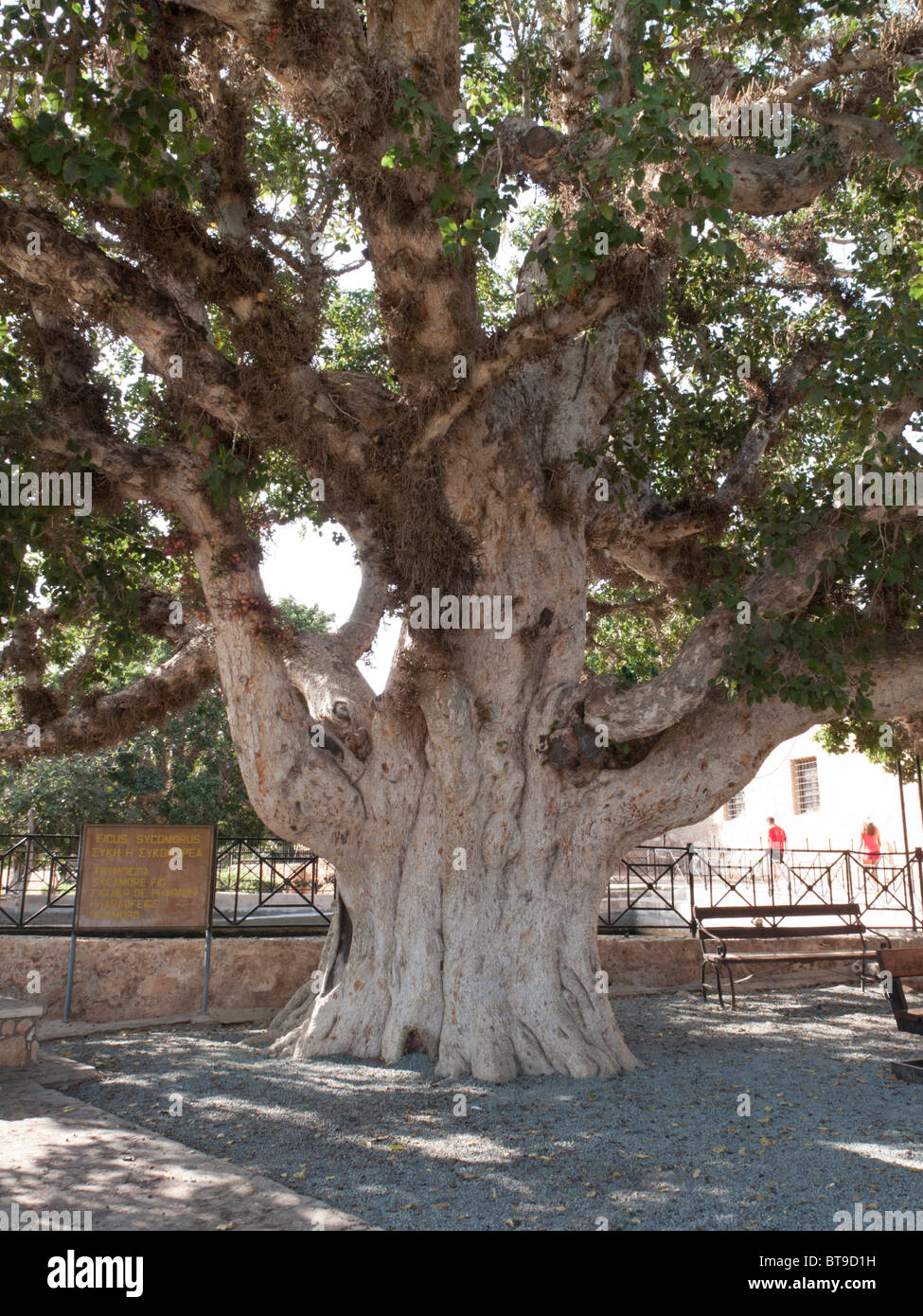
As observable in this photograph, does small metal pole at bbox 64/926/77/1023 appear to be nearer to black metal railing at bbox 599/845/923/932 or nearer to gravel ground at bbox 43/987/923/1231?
gravel ground at bbox 43/987/923/1231

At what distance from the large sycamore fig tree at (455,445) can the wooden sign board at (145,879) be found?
1.40m

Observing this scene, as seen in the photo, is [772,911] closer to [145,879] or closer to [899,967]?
[899,967]

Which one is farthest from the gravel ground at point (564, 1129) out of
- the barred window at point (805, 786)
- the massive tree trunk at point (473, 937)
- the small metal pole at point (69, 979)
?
the barred window at point (805, 786)

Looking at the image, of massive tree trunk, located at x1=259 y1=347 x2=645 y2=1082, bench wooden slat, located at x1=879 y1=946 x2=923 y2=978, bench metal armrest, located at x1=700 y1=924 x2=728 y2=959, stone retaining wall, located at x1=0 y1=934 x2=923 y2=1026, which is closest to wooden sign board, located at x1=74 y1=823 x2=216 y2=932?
stone retaining wall, located at x1=0 y1=934 x2=923 y2=1026

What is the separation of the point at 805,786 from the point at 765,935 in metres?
15.2

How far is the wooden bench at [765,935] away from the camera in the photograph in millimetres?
9211

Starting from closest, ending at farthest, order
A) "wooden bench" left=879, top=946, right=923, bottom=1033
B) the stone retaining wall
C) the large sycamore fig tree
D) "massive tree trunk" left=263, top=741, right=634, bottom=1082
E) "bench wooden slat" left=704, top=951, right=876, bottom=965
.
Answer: the large sycamore fig tree < "massive tree trunk" left=263, top=741, right=634, bottom=1082 < "wooden bench" left=879, top=946, right=923, bottom=1033 < the stone retaining wall < "bench wooden slat" left=704, top=951, right=876, bottom=965

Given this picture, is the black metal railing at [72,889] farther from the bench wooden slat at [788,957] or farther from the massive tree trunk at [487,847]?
the bench wooden slat at [788,957]

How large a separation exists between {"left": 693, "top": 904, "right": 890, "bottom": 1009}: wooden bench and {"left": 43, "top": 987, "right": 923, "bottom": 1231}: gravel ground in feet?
5.56

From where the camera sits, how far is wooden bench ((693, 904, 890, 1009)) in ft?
30.2

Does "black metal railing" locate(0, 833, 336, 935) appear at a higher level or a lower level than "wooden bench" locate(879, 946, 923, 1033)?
higher

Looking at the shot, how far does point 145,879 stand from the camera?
7996 millimetres

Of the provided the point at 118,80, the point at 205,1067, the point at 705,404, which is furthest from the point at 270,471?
the point at 205,1067
